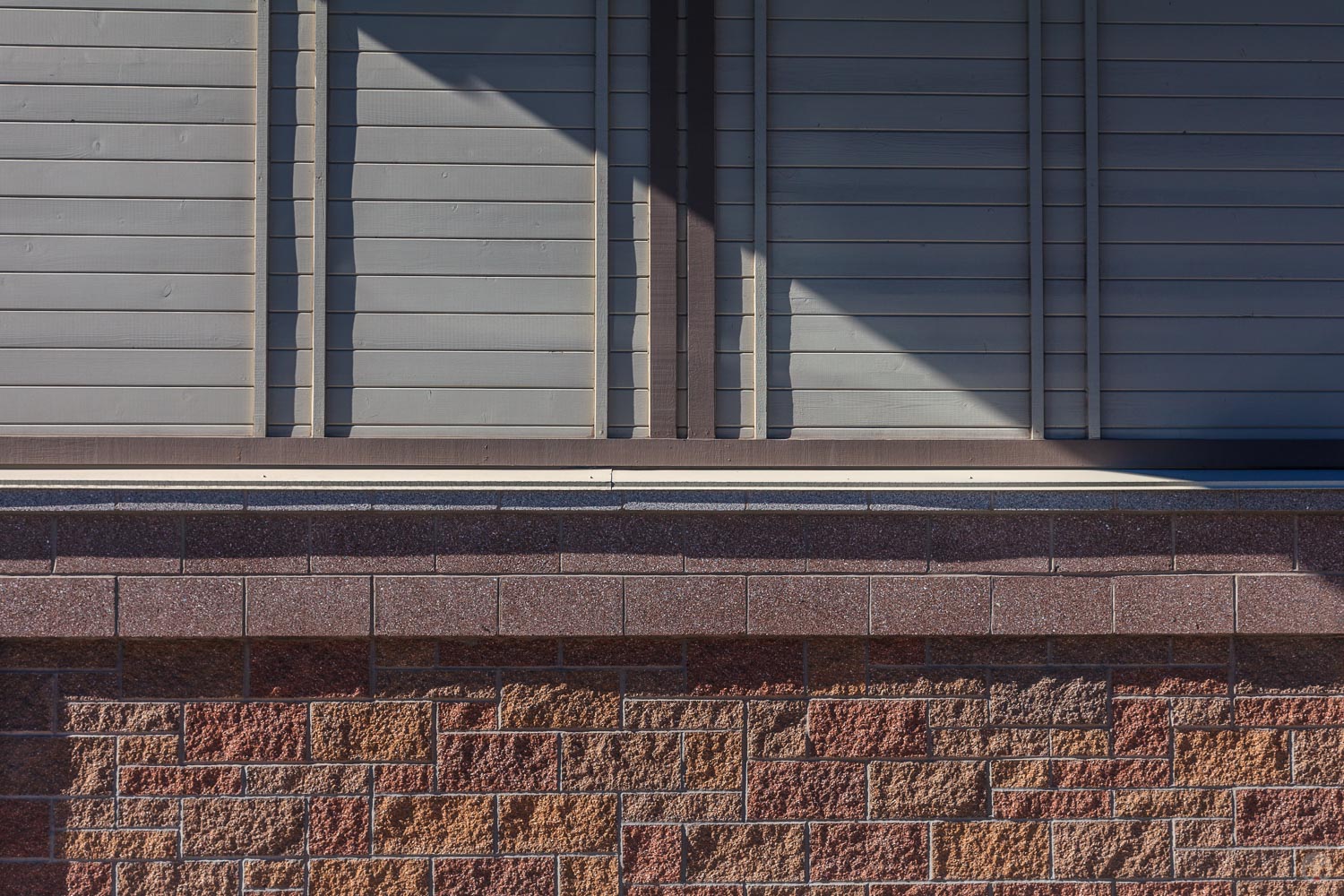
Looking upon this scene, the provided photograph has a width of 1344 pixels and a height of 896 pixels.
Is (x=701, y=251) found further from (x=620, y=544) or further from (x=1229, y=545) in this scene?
(x=1229, y=545)

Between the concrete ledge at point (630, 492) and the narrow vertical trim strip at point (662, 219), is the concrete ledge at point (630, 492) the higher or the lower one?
the lower one

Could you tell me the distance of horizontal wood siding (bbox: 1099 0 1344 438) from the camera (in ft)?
10.2

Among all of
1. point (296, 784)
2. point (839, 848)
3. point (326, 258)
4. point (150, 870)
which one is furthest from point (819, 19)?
point (150, 870)

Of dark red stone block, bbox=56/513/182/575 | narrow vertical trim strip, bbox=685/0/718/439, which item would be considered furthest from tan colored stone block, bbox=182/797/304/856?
narrow vertical trim strip, bbox=685/0/718/439

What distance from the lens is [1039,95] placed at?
122 inches

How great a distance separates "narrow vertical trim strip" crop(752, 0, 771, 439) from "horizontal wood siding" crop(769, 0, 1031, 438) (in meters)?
0.03

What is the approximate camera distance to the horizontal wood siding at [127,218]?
2992 mm

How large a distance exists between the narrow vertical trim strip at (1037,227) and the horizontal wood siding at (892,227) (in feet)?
0.12

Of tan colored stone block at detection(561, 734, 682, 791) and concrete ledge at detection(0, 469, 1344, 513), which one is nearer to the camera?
concrete ledge at detection(0, 469, 1344, 513)

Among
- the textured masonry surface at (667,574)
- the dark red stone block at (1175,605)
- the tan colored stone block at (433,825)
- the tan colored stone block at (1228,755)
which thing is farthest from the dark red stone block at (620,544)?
the tan colored stone block at (1228,755)

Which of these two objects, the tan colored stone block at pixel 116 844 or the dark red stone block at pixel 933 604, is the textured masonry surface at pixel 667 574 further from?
the tan colored stone block at pixel 116 844

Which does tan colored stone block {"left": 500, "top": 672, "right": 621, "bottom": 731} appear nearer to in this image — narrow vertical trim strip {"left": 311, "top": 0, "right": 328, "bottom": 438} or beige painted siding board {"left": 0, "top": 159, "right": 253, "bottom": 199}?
narrow vertical trim strip {"left": 311, "top": 0, "right": 328, "bottom": 438}

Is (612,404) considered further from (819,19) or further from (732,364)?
(819,19)

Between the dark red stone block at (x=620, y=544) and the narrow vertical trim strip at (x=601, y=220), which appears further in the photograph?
the narrow vertical trim strip at (x=601, y=220)
